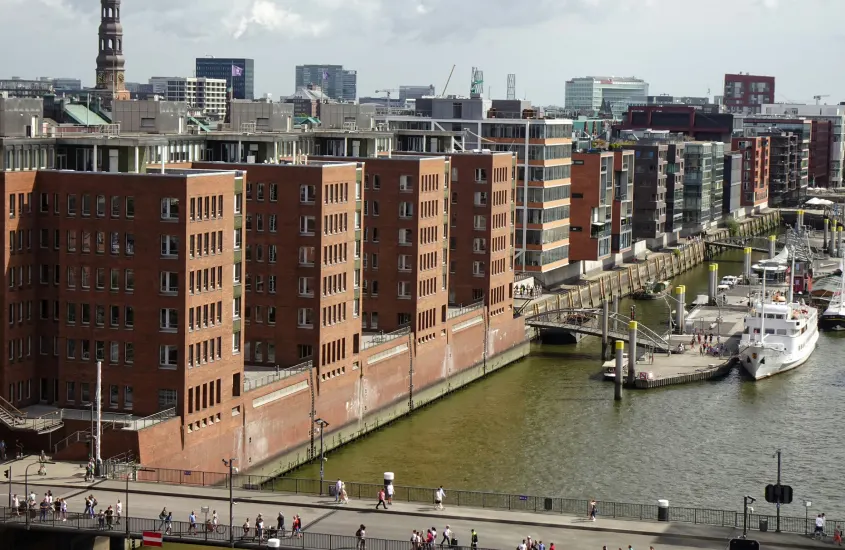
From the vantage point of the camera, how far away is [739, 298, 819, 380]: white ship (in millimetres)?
141375

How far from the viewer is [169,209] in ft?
291

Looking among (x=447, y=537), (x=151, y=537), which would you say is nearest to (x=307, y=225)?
(x=151, y=537)

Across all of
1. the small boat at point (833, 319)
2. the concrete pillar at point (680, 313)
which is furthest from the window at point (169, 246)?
the small boat at point (833, 319)

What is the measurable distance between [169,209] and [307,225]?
2019cm

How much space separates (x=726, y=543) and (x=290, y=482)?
32.7 meters

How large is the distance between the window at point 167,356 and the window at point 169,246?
526cm

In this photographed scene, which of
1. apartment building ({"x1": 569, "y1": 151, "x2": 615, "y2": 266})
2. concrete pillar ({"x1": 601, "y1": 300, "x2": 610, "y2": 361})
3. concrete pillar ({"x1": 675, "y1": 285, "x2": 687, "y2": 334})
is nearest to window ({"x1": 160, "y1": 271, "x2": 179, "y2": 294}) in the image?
concrete pillar ({"x1": 601, "y1": 300, "x2": 610, "y2": 361})

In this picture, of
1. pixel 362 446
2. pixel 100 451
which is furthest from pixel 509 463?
pixel 100 451

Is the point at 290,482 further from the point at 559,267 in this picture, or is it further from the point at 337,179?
the point at 559,267

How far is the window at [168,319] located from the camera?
8888cm

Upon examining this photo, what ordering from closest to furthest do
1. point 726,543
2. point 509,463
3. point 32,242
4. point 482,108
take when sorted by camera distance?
1. point 726,543
2. point 32,242
3. point 509,463
4. point 482,108

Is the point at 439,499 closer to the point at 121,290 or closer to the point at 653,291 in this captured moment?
the point at 121,290

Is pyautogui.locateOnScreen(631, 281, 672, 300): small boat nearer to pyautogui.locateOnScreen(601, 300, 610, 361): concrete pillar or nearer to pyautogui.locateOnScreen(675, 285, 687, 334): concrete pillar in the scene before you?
pyautogui.locateOnScreen(675, 285, 687, 334): concrete pillar

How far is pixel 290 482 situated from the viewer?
96.9 meters
